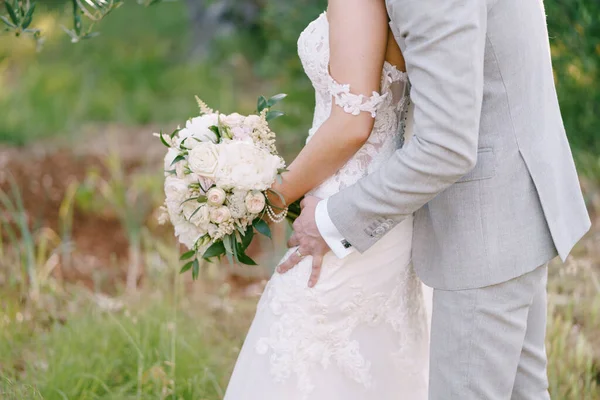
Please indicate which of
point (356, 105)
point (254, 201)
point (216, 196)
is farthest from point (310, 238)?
point (356, 105)

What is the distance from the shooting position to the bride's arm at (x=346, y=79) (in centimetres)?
203

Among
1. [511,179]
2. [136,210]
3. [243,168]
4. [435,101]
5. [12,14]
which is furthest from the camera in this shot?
[136,210]

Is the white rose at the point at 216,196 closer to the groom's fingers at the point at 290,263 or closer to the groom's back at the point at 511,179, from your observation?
the groom's fingers at the point at 290,263

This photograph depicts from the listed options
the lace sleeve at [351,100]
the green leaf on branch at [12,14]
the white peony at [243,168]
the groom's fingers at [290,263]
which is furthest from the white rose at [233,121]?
the green leaf on branch at [12,14]

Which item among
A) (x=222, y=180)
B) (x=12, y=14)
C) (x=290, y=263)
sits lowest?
(x=290, y=263)

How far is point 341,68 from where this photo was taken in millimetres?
2090

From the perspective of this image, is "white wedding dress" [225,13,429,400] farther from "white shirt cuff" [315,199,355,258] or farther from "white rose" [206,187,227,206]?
"white rose" [206,187,227,206]

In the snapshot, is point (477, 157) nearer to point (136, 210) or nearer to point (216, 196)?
point (216, 196)

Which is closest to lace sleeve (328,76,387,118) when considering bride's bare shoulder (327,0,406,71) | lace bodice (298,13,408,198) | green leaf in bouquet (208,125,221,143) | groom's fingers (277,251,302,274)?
lace bodice (298,13,408,198)

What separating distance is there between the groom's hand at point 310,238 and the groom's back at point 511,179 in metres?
0.35

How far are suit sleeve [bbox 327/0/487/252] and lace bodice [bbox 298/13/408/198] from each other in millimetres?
206

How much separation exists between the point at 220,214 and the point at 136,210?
135 inches

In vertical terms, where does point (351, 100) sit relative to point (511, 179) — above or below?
above

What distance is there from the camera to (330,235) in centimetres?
217
